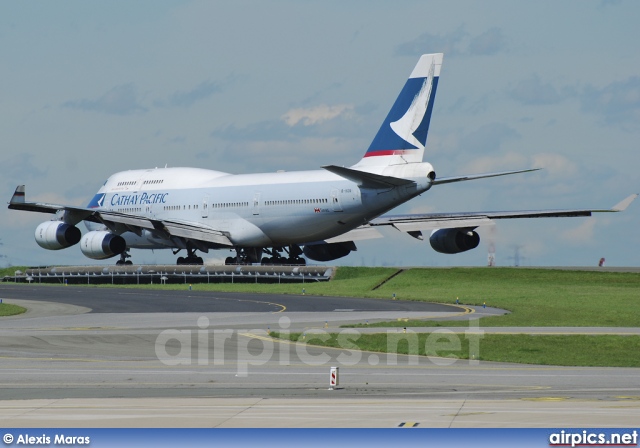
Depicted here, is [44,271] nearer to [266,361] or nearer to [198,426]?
[266,361]

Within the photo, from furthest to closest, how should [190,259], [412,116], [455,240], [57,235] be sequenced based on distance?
[190,259], [57,235], [455,240], [412,116]

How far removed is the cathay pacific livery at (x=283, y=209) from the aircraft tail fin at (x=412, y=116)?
2.1 inches

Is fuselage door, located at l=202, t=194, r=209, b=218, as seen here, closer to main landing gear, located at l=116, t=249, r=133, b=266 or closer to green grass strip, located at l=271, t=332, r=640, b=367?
main landing gear, located at l=116, t=249, r=133, b=266

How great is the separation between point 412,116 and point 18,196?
23170mm

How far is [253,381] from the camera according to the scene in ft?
76.9

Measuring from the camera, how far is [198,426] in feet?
52.6

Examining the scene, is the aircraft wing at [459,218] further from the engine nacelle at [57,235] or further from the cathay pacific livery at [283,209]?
the engine nacelle at [57,235]

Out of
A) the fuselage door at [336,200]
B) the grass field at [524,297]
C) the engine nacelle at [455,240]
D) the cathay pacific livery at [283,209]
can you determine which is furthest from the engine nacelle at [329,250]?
the fuselage door at [336,200]

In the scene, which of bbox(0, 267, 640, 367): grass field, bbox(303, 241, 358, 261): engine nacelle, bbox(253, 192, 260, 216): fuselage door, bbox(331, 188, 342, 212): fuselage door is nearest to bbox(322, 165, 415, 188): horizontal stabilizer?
bbox(331, 188, 342, 212): fuselage door

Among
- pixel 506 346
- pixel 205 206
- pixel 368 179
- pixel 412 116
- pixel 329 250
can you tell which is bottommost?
pixel 506 346

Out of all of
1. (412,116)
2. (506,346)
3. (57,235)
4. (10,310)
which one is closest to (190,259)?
(57,235)

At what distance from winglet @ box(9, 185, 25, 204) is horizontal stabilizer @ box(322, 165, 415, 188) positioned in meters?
19.4

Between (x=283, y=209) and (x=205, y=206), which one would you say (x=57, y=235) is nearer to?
(x=205, y=206)

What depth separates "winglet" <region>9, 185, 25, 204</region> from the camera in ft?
214
